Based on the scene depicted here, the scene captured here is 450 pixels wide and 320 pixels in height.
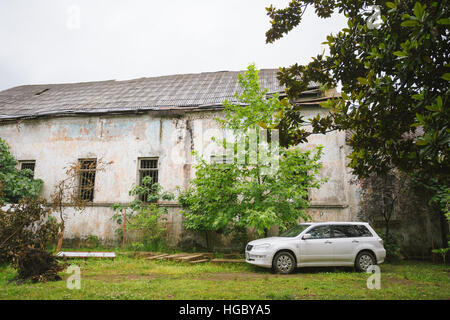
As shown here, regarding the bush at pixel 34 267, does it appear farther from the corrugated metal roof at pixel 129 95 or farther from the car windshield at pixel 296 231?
the corrugated metal roof at pixel 129 95

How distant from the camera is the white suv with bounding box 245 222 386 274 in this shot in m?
7.94

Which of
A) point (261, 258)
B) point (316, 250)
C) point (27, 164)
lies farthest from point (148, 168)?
point (316, 250)

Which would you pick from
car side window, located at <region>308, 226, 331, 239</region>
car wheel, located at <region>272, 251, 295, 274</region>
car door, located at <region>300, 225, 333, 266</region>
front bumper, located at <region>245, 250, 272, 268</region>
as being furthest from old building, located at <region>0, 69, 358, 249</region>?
front bumper, located at <region>245, 250, 272, 268</region>

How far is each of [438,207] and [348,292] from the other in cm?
725

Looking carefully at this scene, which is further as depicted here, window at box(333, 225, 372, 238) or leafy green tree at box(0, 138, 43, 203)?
leafy green tree at box(0, 138, 43, 203)

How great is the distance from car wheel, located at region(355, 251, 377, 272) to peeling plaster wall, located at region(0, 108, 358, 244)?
3246mm

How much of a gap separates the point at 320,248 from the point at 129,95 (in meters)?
13.0

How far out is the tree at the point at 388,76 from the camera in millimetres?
2965

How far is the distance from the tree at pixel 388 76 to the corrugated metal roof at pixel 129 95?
8554 mm

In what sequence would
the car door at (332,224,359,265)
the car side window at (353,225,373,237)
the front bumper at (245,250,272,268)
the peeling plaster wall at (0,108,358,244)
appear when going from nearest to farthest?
the front bumper at (245,250,272,268) < the car door at (332,224,359,265) < the car side window at (353,225,373,237) < the peeling plaster wall at (0,108,358,244)

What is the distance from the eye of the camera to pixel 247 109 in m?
9.16

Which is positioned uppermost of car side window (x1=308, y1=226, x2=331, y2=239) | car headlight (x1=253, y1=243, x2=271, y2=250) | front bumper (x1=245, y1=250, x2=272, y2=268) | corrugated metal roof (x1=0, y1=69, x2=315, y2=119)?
corrugated metal roof (x1=0, y1=69, x2=315, y2=119)

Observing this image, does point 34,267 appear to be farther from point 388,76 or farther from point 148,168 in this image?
point 388,76

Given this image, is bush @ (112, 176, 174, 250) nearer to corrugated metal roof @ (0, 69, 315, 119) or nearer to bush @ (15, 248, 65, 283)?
corrugated metal roof @ (0, 69, 315, 119)
